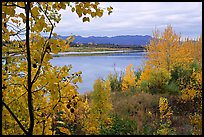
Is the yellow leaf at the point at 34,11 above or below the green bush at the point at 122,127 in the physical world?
above

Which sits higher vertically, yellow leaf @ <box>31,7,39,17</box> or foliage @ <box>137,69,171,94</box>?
yellow leaf @ <box>31,7,39,17</box>

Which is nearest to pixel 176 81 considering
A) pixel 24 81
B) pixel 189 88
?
pixel 189 88

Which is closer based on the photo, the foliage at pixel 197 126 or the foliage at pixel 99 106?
the foliage at pixel 197 126

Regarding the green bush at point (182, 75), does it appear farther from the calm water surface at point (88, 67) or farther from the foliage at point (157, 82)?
the calm water surface at point (88, 67)

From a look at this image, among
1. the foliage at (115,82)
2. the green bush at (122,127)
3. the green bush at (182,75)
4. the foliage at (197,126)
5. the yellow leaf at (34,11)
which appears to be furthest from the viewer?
the foliage at (115,82)

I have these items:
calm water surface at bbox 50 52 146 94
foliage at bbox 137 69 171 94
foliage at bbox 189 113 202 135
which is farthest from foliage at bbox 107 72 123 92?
foliage at bbox 189 113 202 135

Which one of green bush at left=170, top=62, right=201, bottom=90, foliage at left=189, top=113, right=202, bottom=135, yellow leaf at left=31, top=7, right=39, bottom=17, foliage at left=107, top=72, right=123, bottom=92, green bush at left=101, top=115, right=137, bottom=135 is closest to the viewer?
yellow leaf at left=31, top=7, right=39, bottom=17

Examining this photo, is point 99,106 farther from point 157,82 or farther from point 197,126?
point 157,82

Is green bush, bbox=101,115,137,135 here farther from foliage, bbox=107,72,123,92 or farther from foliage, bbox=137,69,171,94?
foliage, bbox=107,72,123,92

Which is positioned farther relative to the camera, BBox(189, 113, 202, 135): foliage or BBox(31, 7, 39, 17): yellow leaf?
BBox(189, 113, 202, 135): foliage

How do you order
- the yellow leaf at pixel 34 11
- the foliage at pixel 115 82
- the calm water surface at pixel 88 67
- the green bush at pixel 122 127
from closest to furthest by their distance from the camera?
the yellow leaf at pixel 34 11 < the calm water surface at pixel 88 67 < the green bush at pixel 122 127 < the foliage at pixel 115 82

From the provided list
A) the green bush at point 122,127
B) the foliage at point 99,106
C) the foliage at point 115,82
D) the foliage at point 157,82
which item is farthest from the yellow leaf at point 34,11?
the foliage at point 115,82

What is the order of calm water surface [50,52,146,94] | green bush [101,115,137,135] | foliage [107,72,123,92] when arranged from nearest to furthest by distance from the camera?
calm water surface [50,52,146,94] < green bush [101,115,137,135] < foliage [107,72,123,92]

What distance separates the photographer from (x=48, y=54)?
3.99 feet
